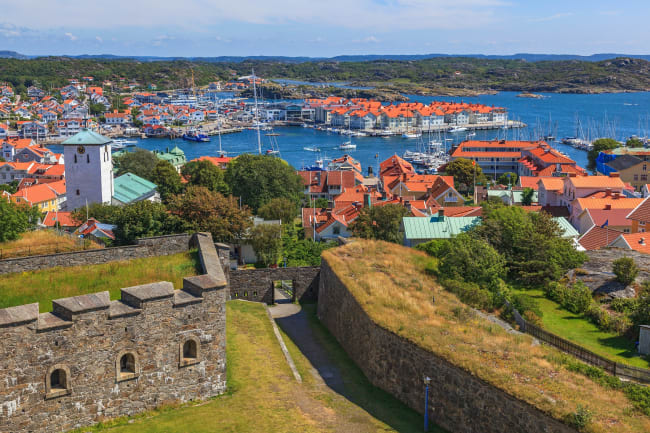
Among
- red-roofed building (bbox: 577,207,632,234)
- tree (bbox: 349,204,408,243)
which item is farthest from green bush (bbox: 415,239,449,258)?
red-roofed building (bbox: 577,207,632,234)

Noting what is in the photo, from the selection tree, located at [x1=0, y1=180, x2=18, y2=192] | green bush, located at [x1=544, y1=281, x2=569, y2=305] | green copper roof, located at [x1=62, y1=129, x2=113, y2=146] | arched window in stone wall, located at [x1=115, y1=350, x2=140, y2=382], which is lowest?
tree, located at [x1=0, y1=180, x2=18, y2=192]

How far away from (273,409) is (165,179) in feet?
133

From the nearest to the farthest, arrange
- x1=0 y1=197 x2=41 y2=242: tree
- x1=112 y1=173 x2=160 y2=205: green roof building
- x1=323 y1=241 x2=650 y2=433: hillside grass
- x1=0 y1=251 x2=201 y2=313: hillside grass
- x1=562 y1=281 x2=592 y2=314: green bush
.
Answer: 1. x1=323 y1=241 x2=650 y2=433: hillside grass
2. x1=0 y1=251 x2=201 y2=313: hillside grass
3. x1=562 y1=281 x2=592 y2=314: green bush
4. x1=0 y1=197 x2=41 y2=242: tree
5. x1=112 y1=173 x2=160 y2=205: green roof building

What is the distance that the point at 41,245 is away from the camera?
21203 millimetres

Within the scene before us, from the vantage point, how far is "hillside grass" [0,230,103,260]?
20.5m

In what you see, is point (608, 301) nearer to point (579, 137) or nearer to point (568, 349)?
point (568, 349)

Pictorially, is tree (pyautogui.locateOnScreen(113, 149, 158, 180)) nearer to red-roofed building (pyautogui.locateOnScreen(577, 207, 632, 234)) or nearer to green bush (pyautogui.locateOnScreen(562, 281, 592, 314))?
red-roofed building (pyautogui.locateOnScreen(577, 207, 632, 234))

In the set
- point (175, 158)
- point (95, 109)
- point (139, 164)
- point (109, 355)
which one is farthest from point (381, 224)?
point (95, 109)

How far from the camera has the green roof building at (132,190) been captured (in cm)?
4459

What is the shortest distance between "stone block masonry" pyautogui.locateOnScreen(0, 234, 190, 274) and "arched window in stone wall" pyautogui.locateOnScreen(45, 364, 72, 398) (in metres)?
6.32

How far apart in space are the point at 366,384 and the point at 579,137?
115 meters

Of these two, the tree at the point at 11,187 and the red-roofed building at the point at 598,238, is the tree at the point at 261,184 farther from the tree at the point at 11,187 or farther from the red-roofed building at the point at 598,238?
the tree at the point at 11,187

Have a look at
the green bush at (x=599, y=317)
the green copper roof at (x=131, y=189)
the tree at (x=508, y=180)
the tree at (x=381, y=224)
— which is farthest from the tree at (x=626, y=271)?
the tree at (x=508, y=180)

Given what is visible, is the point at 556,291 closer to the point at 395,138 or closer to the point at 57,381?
the point at 57,381
